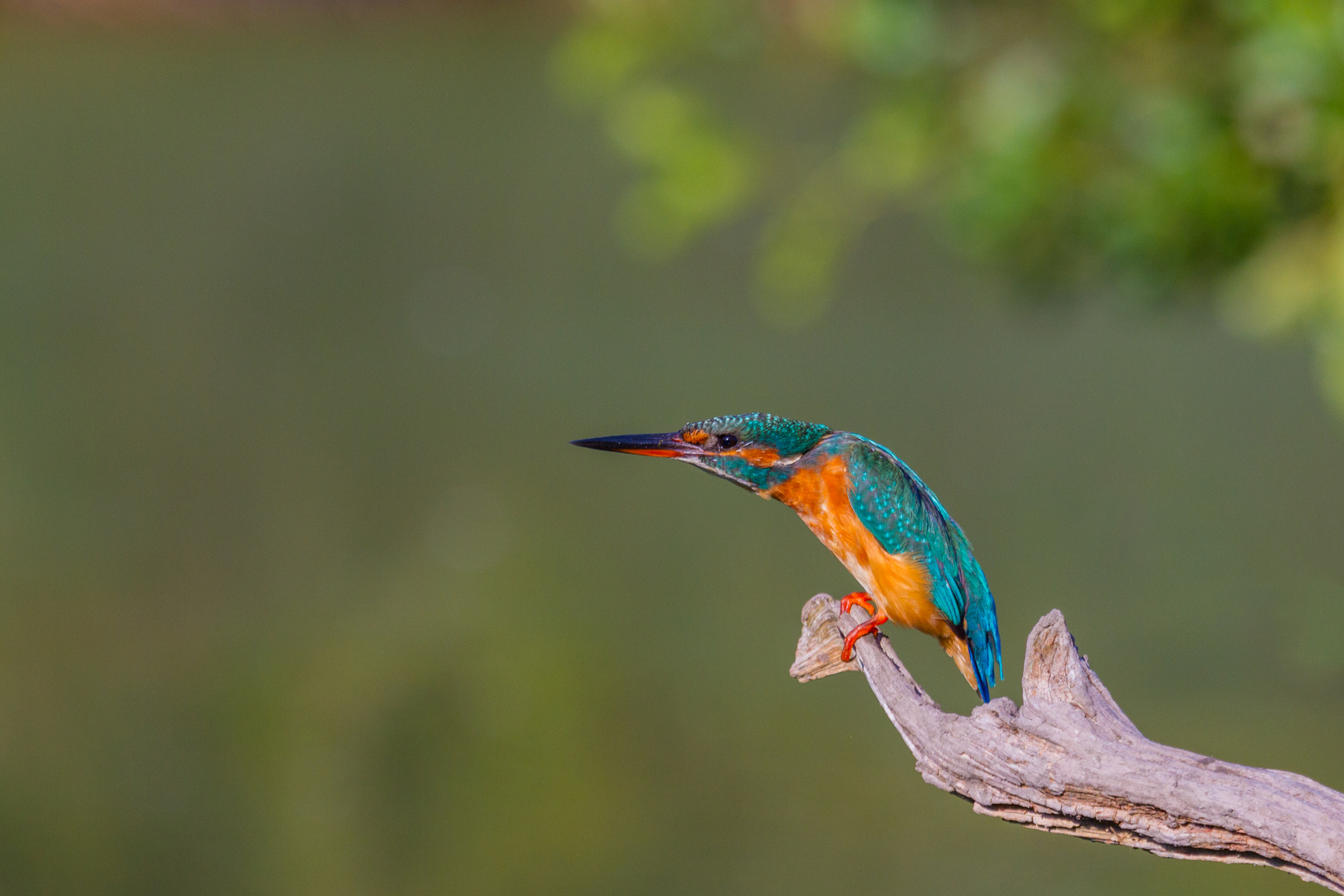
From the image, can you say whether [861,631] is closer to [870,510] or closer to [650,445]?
[870,510]

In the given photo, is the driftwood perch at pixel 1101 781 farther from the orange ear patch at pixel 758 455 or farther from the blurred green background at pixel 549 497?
the blurred green background at pixel 549 497

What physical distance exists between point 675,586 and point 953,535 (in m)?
2.95

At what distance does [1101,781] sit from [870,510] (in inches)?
10.3

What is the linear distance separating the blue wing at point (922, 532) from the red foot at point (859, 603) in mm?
96

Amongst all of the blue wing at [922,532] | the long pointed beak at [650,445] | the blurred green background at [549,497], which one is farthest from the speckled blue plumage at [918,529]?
the blurred green background at [549,497]

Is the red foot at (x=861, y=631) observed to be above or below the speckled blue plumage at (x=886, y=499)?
below

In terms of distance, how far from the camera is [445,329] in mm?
5785

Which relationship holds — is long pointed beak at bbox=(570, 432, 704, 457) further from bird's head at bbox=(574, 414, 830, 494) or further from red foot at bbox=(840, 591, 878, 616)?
red foot at bbox=(840, 591, 878, 616)

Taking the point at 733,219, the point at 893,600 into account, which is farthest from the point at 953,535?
the point at 733,219

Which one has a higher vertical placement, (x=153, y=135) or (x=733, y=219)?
(x=153, y=135)

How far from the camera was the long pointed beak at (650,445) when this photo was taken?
0.91m

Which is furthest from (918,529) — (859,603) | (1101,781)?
(1101,781)

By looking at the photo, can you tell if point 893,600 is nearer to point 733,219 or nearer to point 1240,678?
point 1240,678

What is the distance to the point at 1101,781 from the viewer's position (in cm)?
84
